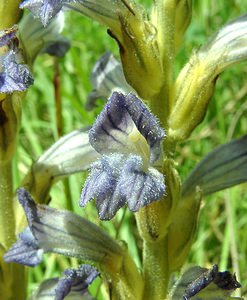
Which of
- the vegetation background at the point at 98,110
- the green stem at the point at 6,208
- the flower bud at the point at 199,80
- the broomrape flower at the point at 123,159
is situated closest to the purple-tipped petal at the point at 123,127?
the broomrape flower at the point at 123,159

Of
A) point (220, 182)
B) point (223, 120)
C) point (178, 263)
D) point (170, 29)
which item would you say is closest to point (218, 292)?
point (178, 263)

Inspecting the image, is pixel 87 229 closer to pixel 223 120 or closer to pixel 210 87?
pixel 210 87

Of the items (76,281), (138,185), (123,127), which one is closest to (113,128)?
(123,127)

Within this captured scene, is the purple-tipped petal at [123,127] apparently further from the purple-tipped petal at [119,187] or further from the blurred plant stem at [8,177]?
the blurred plant stem at [8,177]

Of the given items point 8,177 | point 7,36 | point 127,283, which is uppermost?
point 7,36

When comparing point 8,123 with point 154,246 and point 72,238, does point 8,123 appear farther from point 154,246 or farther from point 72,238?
point 154,246

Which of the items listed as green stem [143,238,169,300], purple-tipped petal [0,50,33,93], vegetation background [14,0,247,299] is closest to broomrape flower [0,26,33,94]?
purple-tipped petal [0,50,33,93]

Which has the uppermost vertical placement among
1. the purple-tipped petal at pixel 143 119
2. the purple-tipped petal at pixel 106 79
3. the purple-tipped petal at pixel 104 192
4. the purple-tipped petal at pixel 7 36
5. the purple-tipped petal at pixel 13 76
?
the purple-tipped petal at pixel 106 79
